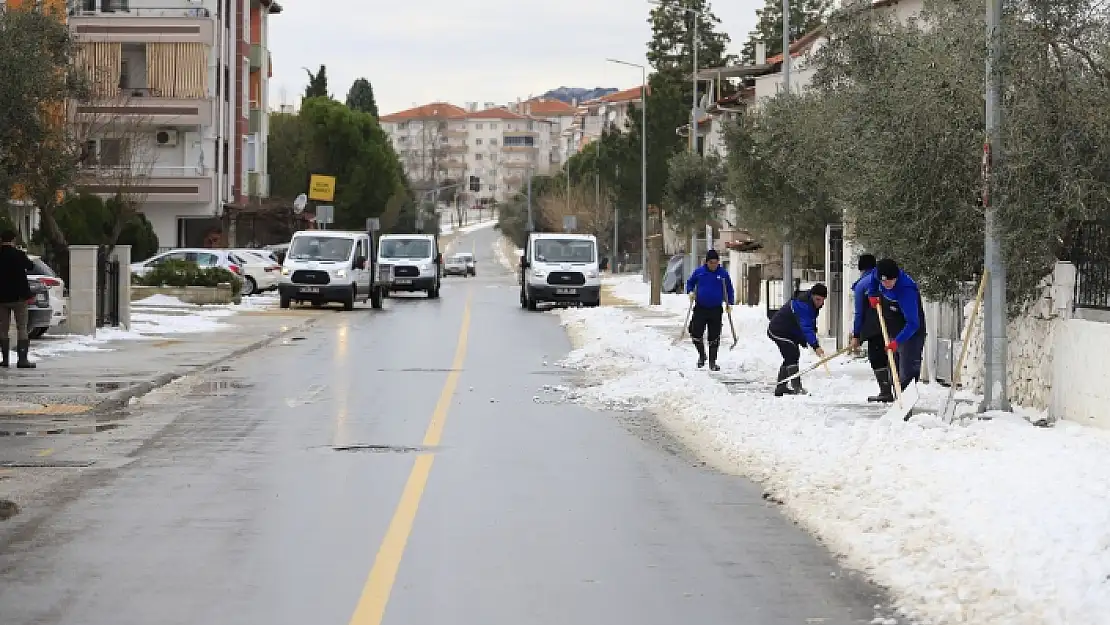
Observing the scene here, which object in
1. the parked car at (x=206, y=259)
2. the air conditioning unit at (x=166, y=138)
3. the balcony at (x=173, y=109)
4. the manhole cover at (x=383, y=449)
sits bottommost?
the manhole cover at (x=383, y=449)

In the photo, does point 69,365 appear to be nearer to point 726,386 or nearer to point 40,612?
point 726,386

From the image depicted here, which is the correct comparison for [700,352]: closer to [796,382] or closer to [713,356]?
[713,356]

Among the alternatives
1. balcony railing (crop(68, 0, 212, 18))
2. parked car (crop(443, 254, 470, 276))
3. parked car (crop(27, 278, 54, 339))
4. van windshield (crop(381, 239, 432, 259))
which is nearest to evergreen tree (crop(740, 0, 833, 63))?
parked car (crop(443, 254, 470, 276))

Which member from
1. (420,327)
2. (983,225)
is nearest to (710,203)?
(420,327)

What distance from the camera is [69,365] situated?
2445 cm

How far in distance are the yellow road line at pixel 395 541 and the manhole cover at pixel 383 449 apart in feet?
0.90

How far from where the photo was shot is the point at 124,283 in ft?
108

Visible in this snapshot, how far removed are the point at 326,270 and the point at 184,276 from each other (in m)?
3.68

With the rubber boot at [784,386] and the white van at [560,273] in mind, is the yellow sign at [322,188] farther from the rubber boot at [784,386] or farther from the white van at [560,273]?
the rubber boot at [784,386]

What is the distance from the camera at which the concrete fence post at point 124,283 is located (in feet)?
108

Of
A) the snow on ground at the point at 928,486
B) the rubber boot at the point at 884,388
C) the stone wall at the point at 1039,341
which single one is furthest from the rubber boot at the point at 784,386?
the stone wall at the point at 1039,341

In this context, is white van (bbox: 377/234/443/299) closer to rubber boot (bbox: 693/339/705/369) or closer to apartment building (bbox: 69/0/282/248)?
apartment building (bbox: 69/0/282/248)

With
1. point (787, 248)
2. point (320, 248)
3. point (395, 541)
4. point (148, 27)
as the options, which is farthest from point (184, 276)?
point (395, 541)

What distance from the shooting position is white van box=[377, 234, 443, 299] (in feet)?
181
